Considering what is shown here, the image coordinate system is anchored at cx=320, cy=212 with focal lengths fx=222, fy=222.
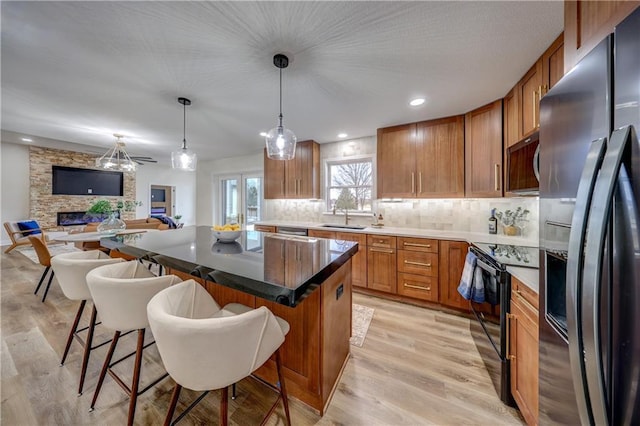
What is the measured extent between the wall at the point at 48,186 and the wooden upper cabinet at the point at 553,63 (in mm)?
9766

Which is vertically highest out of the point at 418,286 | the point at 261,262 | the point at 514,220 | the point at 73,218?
the point at 514,220

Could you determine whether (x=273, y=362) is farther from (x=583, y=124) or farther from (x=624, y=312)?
(x=583, y=124)

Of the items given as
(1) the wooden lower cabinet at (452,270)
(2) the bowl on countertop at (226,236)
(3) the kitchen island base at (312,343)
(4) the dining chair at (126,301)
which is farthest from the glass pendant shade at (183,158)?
(1) the wooden lower cabinet at (452,270)

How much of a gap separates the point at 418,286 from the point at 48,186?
9.25m

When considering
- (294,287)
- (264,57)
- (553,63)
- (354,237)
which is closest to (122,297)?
(294,287)

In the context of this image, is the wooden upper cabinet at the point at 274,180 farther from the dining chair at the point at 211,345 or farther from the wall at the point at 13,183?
the wall at the point at 13,183

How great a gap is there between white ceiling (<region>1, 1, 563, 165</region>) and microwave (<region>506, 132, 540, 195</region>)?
0.70 m

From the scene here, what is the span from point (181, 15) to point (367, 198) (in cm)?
319

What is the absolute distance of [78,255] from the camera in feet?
5.84

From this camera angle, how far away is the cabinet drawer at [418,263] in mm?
2738

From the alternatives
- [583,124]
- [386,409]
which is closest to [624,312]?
[583,124]

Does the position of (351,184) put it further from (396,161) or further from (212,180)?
(212,180)

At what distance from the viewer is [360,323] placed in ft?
7.95

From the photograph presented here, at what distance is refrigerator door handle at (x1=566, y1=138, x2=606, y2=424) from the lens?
0.57m
